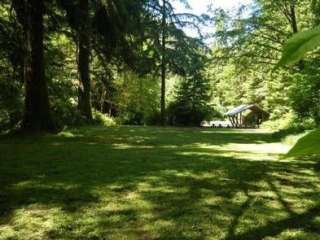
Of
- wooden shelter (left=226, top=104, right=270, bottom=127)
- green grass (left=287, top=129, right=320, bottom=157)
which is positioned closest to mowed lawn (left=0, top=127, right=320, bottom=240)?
green grass (left=287, top=129, right=320, bottom=157)

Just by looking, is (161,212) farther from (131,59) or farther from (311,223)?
(131,59)

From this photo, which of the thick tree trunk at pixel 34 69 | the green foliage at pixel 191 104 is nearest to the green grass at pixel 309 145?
the thick tree trunk at pixel 34 69

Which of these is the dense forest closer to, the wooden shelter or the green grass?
the green grass

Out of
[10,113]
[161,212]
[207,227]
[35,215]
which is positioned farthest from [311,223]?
[10,113]

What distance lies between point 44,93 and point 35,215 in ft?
27.5

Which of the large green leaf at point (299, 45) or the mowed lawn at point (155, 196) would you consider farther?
the mowed lawn at point (155, 196)

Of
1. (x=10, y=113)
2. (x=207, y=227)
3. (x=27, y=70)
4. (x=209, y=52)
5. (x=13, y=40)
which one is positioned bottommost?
(x=207, y=227)

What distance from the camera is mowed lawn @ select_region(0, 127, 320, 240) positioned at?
167 inches

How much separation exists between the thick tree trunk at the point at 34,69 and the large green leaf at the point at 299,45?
1235 centimetres

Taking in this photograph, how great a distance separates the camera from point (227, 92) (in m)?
63.8

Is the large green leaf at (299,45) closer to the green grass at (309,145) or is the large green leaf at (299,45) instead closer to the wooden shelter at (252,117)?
the green grass at (309,145)

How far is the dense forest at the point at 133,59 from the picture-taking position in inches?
490

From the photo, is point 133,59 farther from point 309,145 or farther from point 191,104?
point 191,104

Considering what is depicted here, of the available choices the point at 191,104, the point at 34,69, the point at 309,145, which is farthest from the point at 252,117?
the point at 309,145
